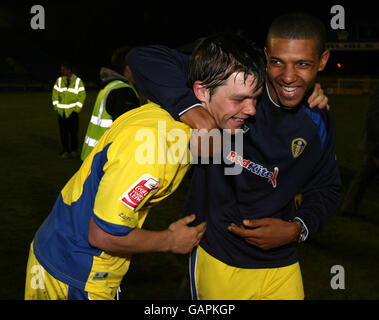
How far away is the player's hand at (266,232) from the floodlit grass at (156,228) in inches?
77.8

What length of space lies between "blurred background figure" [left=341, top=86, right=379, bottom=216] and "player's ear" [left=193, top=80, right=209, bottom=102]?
4204mm

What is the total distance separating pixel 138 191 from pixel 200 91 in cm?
64

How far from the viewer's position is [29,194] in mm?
7016

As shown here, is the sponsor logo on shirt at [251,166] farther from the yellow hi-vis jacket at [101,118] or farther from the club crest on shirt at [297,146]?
the yellow hi-vis jacket at [101,118]

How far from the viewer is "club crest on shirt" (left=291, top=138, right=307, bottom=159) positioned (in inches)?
95.9

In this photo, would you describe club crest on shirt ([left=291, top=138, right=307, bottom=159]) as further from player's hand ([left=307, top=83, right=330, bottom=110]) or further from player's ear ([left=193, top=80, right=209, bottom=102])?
player's ear ([left=193, top=80, right=209, bottom=102])

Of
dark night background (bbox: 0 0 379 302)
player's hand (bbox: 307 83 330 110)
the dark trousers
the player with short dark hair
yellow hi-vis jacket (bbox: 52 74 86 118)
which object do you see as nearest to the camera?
the player with short dark hair

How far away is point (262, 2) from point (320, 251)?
3382cm

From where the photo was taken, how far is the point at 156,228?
18.5ft

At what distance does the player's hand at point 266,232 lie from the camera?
7.44 feet

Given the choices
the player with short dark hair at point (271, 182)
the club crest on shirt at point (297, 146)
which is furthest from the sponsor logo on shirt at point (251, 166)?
the club crest on shirt at point (297, 146)

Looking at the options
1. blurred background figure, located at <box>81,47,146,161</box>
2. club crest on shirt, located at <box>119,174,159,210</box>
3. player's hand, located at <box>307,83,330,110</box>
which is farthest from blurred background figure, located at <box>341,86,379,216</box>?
club crest on shirt, located at <box>119,174,159,210</box>

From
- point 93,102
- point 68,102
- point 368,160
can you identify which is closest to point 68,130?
point 68,102
